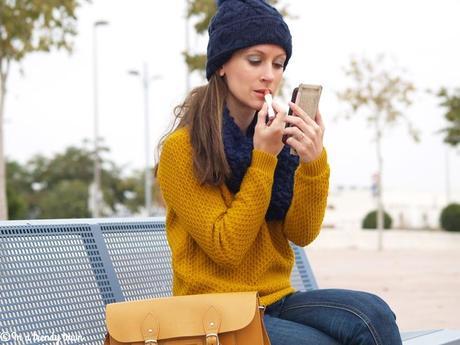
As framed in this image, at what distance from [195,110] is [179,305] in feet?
2.44

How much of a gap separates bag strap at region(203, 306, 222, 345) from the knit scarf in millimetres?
534

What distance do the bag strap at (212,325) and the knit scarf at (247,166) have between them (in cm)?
53

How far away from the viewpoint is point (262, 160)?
9.71 ft

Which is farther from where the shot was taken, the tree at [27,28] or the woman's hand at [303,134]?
the tree at [27,28]

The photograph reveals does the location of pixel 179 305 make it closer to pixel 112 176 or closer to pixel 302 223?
pixel 302 223

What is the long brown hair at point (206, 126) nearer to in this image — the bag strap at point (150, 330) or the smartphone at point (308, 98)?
the smartphone at point (308, 98)

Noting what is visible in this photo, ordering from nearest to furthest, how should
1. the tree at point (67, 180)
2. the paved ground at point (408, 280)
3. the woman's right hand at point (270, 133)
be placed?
the woman's right hand at point (270, 133) < the paved ground at point (408, 280) < the tree at point (67, 180)

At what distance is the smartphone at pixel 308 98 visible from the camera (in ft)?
9.89

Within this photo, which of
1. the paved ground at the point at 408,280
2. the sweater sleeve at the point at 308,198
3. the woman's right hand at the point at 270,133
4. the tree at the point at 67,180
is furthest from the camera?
the tree at the point at 67,180

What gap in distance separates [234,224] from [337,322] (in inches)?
16.7

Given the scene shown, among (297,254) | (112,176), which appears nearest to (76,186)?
(112,176)

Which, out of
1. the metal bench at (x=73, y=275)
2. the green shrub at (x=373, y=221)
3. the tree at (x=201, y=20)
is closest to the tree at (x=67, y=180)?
the green shrub at (x=373, y=221)

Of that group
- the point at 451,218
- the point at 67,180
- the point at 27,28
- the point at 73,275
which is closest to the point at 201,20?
the point at 27,28

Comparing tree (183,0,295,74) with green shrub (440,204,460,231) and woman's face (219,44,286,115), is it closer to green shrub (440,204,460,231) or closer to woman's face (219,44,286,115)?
woman's face (219,44,286,115)
